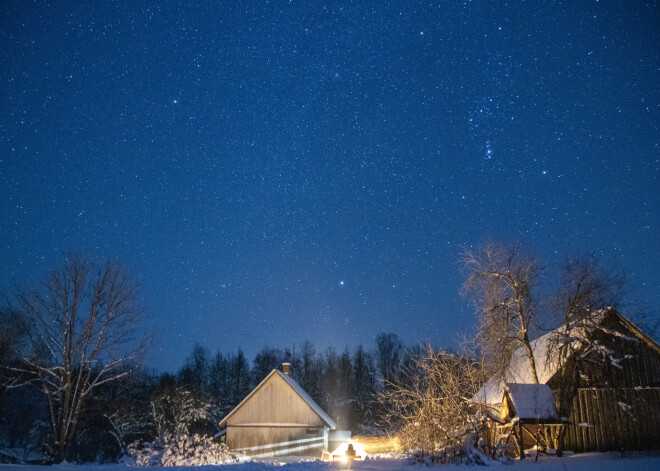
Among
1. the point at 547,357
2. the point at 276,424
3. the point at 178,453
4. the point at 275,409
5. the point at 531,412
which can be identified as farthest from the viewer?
the point at 275,409

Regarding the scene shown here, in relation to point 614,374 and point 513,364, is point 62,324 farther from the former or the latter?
point 614,374

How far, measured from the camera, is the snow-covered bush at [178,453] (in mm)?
20156

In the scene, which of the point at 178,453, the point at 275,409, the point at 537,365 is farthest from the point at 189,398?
the point at 537,365

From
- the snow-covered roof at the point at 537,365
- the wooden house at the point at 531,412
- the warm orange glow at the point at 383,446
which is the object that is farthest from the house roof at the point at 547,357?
the warm orange glow at the point at 383,446

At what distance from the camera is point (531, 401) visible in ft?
64.4

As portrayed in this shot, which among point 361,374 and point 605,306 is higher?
point 605,306

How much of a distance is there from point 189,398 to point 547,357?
26576 millimetres

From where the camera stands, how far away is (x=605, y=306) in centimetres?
2159

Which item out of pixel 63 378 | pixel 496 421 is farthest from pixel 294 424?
pixel 496 421

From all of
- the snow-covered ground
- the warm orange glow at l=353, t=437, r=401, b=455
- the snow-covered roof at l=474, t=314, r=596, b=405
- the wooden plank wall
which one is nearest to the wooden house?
the snow-covered roof at l=474, t=314, r=596, b=405

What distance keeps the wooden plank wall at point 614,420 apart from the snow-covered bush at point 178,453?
53.9ft

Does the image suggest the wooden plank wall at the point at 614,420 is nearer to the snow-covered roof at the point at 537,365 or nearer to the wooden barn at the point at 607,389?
the wooden barn at the point at 607,389

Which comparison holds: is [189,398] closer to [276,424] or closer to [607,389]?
[276,424]

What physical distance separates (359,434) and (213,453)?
155 ft
